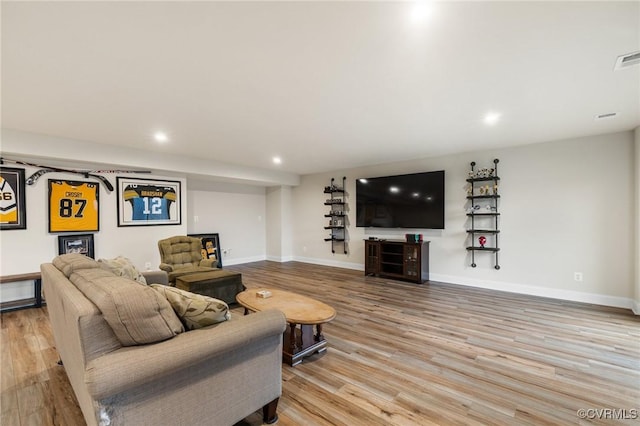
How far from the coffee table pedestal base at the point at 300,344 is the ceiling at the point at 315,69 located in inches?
85.3

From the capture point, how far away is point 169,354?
1.28 meters

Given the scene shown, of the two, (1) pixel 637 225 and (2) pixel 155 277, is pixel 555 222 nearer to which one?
(1) pixel 637 225

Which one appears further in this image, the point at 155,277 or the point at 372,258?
the point at 372,258

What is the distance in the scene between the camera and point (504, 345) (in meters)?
2.78

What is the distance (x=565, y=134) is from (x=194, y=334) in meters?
5.11

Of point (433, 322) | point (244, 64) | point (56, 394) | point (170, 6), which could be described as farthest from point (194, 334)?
point (433, 322)

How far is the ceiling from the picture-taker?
1615 mm

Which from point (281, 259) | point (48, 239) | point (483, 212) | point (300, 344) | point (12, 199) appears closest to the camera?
point (300, 344)

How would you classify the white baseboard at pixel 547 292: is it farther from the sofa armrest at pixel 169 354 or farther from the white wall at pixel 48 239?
the white wall at pixel 48 239

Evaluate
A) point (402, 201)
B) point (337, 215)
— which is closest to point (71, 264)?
point (402, 201)

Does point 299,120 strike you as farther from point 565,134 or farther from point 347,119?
point 565,134

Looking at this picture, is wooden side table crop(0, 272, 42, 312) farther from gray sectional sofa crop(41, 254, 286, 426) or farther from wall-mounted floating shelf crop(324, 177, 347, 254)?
wall-mounted floating shelf crop(324, 177, 347, 254)

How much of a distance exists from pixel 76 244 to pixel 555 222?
739 cm

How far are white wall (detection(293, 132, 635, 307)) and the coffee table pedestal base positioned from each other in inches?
137
